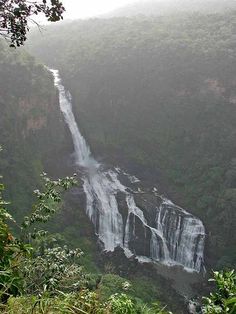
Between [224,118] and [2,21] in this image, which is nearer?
[2,21]

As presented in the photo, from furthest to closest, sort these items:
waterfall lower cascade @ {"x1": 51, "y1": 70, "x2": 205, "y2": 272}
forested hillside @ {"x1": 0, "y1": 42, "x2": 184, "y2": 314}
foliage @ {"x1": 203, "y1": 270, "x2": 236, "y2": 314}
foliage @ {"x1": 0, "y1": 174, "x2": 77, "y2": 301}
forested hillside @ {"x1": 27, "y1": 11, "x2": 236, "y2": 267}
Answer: forested hillside @ {"x1": 27, "y1": 11, "x2": 236, "y2": 267} → waterfall lower cascade @ {"x1": 51, "y1": 70, "x2": 205, "y2": 272} → forested hillside @ {"x1": 0, "y1": 42, "x2": 184, "y2": 314} → foliage @ {"x1": 0, "y1": 174, "x2": 77, "y2": 301} → foliage @ {"x1": 203, "y1": 270, "x2": 236, "y2": 314}

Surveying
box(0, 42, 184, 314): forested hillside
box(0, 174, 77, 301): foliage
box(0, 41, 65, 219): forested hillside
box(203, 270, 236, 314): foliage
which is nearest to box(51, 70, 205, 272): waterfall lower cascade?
box(0, 42, 184, 314): forested hillside

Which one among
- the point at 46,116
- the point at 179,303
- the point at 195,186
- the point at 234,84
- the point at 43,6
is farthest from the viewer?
the point at 234,84

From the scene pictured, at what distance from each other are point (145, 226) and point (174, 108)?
616 inches

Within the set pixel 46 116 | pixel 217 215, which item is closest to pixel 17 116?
pixel 46 116

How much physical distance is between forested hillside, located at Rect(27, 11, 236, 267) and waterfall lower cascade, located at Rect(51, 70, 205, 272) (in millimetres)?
1233

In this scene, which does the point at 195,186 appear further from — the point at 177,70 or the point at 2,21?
the point at 2,21

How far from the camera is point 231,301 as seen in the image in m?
4.81

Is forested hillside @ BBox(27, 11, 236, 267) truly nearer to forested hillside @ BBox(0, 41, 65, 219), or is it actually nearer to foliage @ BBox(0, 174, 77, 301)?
forested hillside @ BBox(0, 41, 65, 219)

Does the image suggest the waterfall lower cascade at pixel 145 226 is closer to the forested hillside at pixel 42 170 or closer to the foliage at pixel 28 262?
the forested hillside at pixel 42 170

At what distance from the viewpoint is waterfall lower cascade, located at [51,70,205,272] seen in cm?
3142

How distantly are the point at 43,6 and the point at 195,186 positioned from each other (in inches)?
1220

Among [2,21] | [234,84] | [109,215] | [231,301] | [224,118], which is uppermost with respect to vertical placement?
[2,21]

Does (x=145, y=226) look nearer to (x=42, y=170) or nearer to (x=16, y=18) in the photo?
(x=42, y=170)
